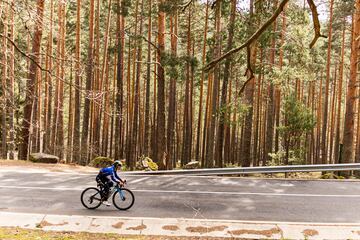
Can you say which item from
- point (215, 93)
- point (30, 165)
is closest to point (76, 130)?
point (30, 165)

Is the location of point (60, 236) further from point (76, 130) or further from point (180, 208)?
point (76, 130)

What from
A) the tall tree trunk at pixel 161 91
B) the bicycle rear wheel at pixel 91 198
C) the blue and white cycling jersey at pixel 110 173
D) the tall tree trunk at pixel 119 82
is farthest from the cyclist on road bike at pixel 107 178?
the tall tree trunk at pixel 119 82

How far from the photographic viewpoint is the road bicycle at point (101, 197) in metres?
11.0

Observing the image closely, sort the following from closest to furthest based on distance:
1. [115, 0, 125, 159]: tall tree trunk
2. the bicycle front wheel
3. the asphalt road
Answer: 1. the asphalt road
2. the bicycle front wheel
3. [115, 0, 125, 159]: tall tree trunk

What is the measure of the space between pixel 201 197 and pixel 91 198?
11.1ft

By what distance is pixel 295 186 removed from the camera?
14453 mm

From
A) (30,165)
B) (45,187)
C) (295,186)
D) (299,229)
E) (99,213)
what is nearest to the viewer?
(299,229)

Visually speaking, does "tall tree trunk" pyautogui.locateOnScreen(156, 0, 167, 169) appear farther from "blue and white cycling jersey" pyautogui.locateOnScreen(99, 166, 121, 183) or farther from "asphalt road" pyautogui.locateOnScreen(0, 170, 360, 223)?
"blue and white cycling jersey" pyautogui.locateOnScreen(99, 166, 121, 183)

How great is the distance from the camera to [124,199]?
435 inches

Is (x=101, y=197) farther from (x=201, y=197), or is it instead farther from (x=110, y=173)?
(x=201, y=197)

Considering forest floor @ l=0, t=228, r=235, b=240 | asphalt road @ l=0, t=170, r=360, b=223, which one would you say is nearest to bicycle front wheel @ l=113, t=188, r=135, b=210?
asphalt road @ l=0, t=170, r=360, b=223

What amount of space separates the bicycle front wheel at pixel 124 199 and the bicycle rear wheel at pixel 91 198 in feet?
1.56

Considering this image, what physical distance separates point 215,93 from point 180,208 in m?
15.9

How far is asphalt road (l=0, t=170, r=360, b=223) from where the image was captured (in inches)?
413
